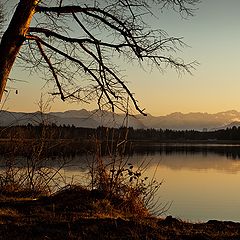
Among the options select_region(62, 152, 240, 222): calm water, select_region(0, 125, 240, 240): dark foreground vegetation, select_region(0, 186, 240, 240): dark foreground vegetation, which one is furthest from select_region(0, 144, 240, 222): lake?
select_region(0, 186, 240, 240): dark foreground vegetation

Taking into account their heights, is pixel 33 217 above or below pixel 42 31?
below

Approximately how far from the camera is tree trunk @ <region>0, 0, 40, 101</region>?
605 cm

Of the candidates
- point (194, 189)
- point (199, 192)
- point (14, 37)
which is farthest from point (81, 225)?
point (194, 189)

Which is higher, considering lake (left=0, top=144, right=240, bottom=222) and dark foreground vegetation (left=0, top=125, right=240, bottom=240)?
dark foreground vegetation (left=0, top=125, right=240, bottom=240)

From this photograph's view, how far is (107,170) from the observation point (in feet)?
29.1

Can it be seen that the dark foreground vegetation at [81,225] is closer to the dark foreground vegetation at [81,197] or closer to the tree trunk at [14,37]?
the dark foreground vegetation at [81,197]

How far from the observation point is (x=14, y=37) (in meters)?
6.11

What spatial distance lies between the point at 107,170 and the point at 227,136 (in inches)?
4380

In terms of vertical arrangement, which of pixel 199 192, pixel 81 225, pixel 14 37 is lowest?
pixel 199 192

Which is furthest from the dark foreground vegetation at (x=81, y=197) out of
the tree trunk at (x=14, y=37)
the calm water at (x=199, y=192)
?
the tree trunk at (x=14, y=37)

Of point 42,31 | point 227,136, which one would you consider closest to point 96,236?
point 42,31

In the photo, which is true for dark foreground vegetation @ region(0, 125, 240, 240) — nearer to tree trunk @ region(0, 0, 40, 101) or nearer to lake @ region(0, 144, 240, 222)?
lake @ region(0, 144, 240, 222)

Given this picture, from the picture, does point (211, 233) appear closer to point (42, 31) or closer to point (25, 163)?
point (42, 31)

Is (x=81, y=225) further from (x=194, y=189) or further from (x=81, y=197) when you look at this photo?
(x=194, y=189)
